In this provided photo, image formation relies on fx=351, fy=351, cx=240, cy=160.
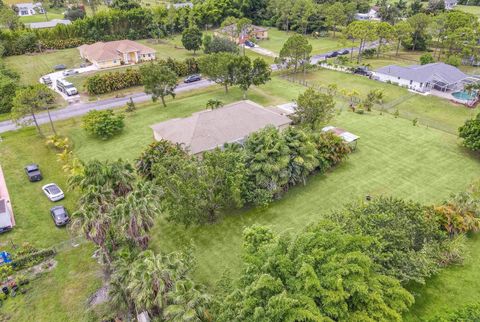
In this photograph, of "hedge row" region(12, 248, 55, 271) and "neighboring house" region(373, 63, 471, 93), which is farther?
"neighboring house" region(373, 63, 471, 93)

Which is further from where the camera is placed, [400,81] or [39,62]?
[39,62]

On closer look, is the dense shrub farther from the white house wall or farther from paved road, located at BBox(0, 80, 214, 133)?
the white house wall

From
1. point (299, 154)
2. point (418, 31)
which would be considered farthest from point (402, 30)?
point (299, 154)

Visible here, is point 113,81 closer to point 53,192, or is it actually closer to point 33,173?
point 33,173

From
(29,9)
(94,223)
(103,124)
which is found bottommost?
(103,124)

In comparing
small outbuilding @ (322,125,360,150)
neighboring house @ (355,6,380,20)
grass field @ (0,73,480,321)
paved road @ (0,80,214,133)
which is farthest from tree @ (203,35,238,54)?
neighboring house @ (355,6,380,20)

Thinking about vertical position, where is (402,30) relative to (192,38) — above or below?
above

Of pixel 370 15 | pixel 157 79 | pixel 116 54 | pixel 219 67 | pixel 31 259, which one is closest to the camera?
pixel 31 259
